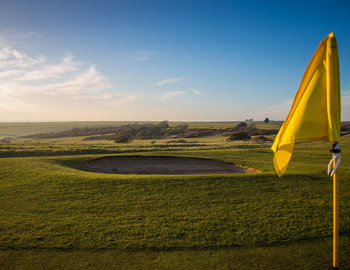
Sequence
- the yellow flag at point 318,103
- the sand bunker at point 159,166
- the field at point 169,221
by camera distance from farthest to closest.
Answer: the sand bunker at point 159,166 → the field at point 169,221 → the yellow flag at point 318,103

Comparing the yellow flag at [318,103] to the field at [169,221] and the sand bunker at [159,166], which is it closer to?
the field at [169,221]

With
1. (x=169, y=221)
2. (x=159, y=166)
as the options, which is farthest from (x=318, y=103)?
(x=159, y=166)

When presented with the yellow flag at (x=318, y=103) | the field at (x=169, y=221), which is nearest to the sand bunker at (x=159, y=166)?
the field at (x=169, y=221)

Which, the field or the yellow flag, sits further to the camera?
the field

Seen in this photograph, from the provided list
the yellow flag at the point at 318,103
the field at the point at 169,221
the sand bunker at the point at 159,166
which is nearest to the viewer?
the yellow flag at the point at 318,103

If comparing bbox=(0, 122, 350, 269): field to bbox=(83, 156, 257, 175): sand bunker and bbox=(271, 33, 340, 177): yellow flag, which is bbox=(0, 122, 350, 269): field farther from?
bbox=(83, 156, 257, 175): sand bunker

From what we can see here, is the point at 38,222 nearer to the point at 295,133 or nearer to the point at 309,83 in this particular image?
the point at 295,133

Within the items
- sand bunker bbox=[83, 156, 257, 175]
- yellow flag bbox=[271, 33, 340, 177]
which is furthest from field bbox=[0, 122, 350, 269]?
sand bunker bbox=[83, 156, 257, 175]
